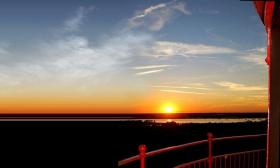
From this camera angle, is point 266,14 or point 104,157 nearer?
point 266,14

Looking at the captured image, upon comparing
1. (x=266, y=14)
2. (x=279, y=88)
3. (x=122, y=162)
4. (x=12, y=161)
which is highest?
(x=266, y=14)

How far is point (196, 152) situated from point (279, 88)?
3103cm

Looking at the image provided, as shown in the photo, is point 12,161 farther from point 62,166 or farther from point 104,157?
point 104,157

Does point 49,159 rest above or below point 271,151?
below

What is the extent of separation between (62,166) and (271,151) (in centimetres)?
2432

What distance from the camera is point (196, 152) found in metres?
34.9

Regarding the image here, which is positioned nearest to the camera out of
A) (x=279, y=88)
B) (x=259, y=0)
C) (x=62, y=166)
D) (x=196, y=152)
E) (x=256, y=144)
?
(x=259, y=0)

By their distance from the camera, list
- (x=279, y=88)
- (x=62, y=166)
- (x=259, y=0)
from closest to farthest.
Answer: (x=259, y=0) < (x=279, y=88) < (x=62, y=166)

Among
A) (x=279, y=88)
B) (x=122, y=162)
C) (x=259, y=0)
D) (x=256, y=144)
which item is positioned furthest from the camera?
(x=256, y=144)

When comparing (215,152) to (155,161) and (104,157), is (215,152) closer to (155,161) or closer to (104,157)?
(155,161)

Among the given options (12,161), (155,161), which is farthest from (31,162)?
(155,161)

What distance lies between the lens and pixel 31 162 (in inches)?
1156

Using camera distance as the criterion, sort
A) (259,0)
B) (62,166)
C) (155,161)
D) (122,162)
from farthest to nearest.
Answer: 1. (155,161)
2. (62,166)
3. (122,162)
4. (259,0)

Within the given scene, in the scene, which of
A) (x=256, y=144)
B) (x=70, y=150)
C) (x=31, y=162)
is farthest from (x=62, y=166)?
(x=256, y=144)
